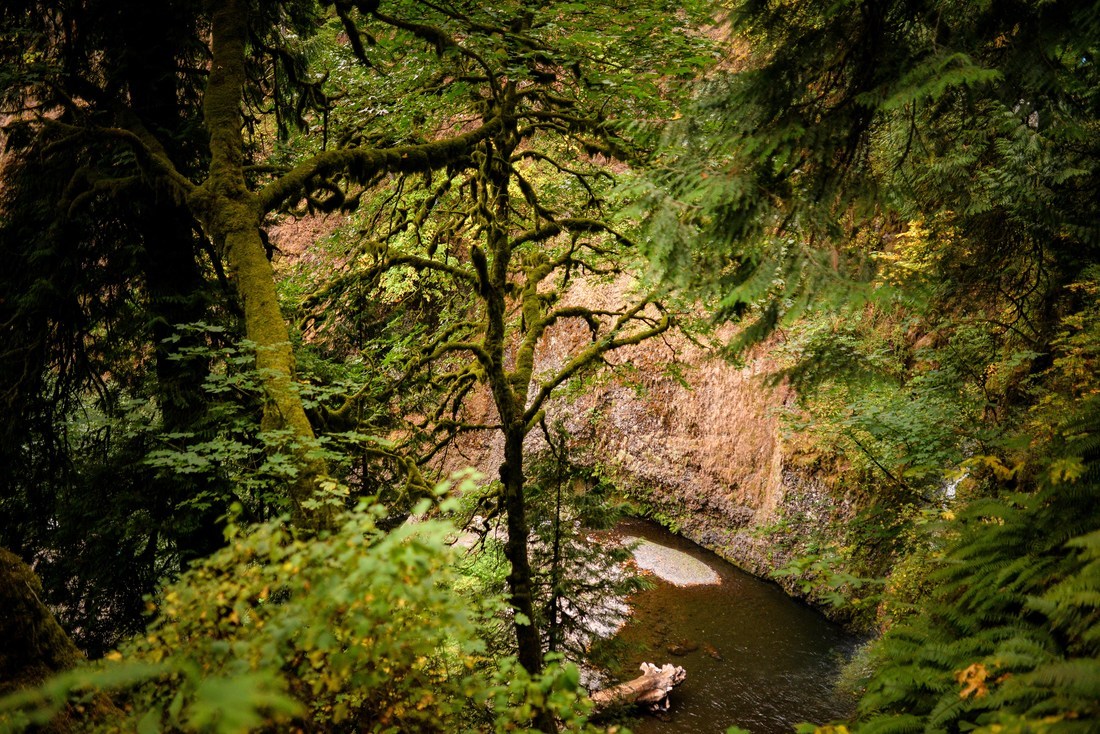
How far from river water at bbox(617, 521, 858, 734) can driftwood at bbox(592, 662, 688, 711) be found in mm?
215

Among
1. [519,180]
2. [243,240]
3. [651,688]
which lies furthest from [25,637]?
[651,688]

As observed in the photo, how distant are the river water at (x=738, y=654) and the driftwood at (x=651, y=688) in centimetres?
21

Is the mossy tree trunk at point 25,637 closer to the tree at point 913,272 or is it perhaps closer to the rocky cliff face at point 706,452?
the tree at point 913,272

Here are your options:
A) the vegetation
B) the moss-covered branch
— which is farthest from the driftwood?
the moss-covered branch

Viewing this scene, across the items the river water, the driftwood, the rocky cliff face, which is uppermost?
the rocky cliff face

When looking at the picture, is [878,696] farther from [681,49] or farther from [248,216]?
[681,49]

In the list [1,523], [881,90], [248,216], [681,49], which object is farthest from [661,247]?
[1,523]

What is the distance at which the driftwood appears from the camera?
845cm

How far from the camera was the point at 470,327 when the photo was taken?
701 cm

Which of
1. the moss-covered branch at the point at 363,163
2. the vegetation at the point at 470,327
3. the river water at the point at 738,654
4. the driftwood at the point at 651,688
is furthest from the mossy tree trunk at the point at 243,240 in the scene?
the driftwood at the point at 651,688

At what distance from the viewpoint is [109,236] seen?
5711 millimetres

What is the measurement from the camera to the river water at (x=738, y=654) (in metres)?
8.40

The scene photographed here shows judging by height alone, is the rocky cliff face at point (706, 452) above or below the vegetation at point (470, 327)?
below

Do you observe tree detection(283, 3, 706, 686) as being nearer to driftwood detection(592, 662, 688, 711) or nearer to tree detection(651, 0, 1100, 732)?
tree detection(651, 0, 1100, 732)
